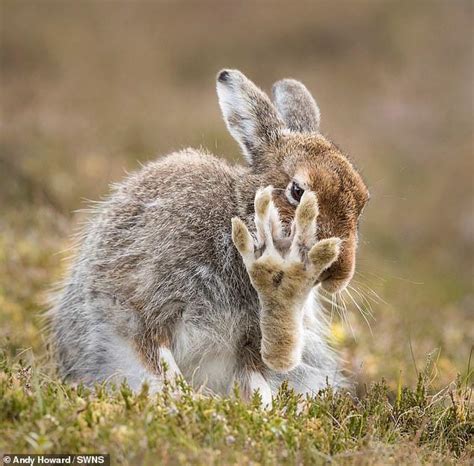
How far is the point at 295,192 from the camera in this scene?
6551 millimetres

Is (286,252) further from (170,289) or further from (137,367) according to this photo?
(137,367)

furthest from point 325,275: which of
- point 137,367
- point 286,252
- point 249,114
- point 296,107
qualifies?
point 296,107

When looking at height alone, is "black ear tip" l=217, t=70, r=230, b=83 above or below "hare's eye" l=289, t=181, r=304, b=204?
above

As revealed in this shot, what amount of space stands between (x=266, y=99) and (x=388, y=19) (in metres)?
22.8

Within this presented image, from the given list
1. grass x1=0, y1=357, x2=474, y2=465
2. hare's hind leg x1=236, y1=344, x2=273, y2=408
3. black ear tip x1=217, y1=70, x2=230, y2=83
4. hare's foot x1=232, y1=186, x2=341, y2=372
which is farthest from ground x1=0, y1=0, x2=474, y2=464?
black ear tip x1=217, y1=70, x2=230, y2=83

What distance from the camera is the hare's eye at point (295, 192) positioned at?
21.4ft

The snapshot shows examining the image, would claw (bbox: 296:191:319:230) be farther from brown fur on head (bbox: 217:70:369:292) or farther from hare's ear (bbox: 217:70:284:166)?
hare's ear (bbox: 217:70:284:166)

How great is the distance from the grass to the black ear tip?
8.19 feet

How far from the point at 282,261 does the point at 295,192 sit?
706 mm

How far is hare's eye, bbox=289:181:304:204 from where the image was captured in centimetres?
651

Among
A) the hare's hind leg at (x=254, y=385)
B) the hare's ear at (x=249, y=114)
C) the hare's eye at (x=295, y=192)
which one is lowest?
the hare's hind leg at (x=254, y=385)

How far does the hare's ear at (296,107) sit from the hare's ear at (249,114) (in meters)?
0.38

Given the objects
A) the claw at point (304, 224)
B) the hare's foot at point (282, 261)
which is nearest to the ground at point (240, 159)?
the hare's foot at point (282, 261)

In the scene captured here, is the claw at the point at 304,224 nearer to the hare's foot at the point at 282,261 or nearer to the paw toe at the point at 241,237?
the hare's foot at the point at 282,261
